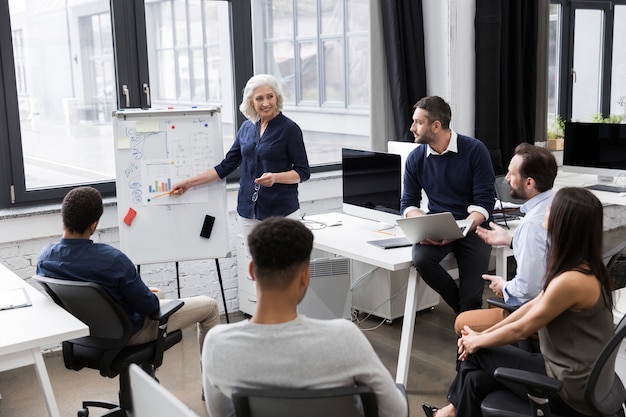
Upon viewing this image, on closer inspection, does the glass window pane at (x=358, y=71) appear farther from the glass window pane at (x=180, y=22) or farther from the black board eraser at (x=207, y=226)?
the black board eraser at (x=207, y=226)

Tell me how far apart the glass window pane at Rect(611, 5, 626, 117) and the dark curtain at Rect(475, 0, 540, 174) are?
6.47ft

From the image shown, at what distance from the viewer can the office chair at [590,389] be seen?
2061mm

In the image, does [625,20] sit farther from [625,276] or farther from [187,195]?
[187,195]

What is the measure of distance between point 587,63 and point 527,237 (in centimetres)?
496

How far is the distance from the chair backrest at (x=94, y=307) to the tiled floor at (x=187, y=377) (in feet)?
2.25

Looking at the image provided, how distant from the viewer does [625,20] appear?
7309 millimetres

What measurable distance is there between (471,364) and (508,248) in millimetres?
1334

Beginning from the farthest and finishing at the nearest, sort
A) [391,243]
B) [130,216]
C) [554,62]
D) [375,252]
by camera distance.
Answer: [554,62] < [130,216] < [391,243] < [375,252]

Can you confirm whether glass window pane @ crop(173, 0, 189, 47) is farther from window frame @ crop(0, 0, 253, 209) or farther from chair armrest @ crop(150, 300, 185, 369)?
chair armrest @ crop(150, 300, 185, 369)

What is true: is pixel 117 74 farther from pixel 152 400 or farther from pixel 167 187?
pixel 152 400

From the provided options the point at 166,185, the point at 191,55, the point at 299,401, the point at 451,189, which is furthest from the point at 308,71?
the point at 299,401

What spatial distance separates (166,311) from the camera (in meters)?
2.91

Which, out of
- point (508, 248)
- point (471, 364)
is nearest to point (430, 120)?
point (508, 248)

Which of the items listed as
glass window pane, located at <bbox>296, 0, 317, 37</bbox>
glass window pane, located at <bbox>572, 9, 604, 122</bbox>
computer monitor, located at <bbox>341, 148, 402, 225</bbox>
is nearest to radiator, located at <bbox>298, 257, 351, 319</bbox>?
computer monitor, located at <bbox>341, 148, 402, 225</bbox>
